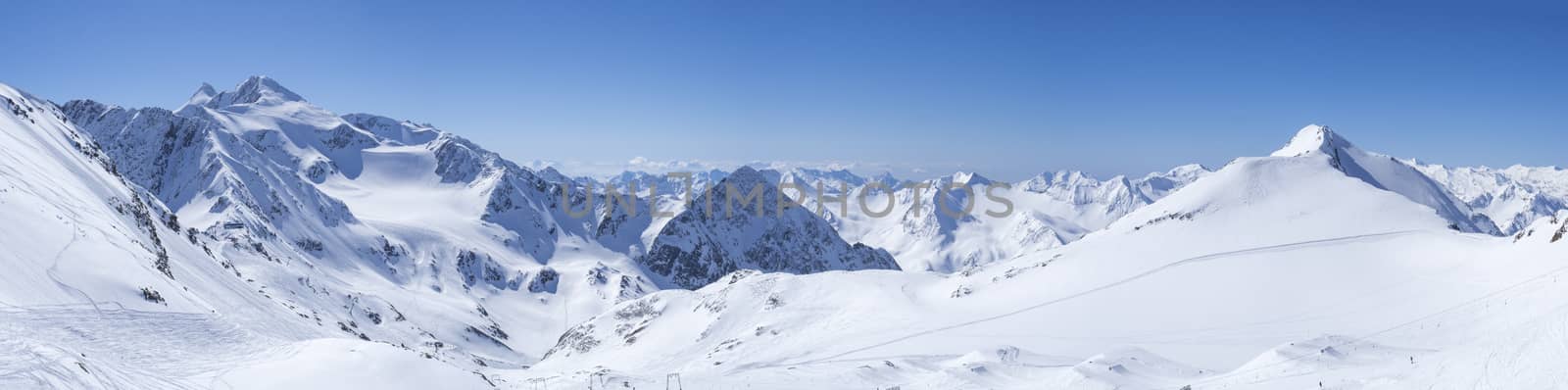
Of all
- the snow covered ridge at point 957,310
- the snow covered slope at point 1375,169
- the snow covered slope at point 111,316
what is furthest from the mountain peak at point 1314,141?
the snow covered slope at point 111,316

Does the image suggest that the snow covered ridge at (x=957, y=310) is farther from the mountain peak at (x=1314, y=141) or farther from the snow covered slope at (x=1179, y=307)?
the mountain peak at (x=1314, y=141)

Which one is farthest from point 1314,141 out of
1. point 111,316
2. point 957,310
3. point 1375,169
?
point 111,316

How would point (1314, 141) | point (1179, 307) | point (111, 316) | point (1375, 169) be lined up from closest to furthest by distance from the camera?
point (111, 316)
point (1179, 307)
point (1314, 141)
point (1375, 169)

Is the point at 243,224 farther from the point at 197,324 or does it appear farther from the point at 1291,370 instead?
the point at 1291,370

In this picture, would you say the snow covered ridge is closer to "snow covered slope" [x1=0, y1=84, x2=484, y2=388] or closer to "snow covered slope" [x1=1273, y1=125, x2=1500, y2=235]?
"snow covered slope" [x1=0, y1=84, x2=484, y2=388]

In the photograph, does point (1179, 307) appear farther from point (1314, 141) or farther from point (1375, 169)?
point (1375, 169)

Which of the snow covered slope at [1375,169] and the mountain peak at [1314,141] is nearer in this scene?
the snow covered slope at [1375,169]

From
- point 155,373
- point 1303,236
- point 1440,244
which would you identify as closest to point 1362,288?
point 1440,244

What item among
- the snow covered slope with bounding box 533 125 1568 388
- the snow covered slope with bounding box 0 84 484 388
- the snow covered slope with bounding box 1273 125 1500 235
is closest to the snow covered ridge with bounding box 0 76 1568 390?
the snow covered slope with bounding box 0 84 484 388
